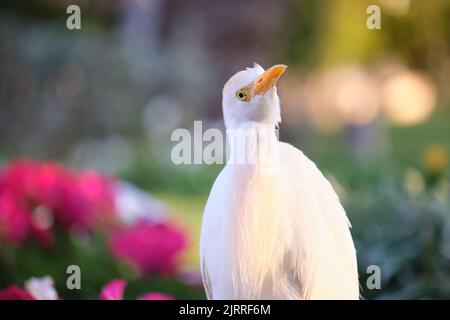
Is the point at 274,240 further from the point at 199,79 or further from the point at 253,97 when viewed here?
the point at 199,79

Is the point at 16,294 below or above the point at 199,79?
below

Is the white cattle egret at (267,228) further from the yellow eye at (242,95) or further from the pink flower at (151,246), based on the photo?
the pink flower at (151,246)

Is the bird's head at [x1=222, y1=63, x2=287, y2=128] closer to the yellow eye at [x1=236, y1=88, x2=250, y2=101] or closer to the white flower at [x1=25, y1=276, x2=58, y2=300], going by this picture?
the yellow eye at [x1=236, y1=88, x2=250, y2=101]

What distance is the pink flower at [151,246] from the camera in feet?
3.04

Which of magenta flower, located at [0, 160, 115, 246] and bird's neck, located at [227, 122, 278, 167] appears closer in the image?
bird's neck, located at [227, 122, 278, 167]

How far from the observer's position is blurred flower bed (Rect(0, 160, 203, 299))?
930mm

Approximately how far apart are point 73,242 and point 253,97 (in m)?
0.50

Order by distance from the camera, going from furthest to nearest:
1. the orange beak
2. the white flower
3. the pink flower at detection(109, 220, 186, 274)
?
the pink flower at detection(109, 220, 186, 274), the white flower, the orange beak

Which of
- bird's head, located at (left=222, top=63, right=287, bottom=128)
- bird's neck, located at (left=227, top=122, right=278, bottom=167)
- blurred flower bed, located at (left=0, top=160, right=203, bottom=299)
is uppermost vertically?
bird's head, located at (left=222, top=63, right=287, bottom=128)

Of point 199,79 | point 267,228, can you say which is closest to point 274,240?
point 267,228

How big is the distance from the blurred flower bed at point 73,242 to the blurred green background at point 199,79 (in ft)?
2.46

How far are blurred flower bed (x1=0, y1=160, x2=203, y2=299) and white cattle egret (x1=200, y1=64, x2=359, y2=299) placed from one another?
308mm

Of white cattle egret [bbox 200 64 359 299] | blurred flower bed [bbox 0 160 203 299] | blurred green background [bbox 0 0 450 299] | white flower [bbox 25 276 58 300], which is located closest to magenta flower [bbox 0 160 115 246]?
blurred flower bed [bbox 0 160 203 299]

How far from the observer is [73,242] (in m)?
1.02
